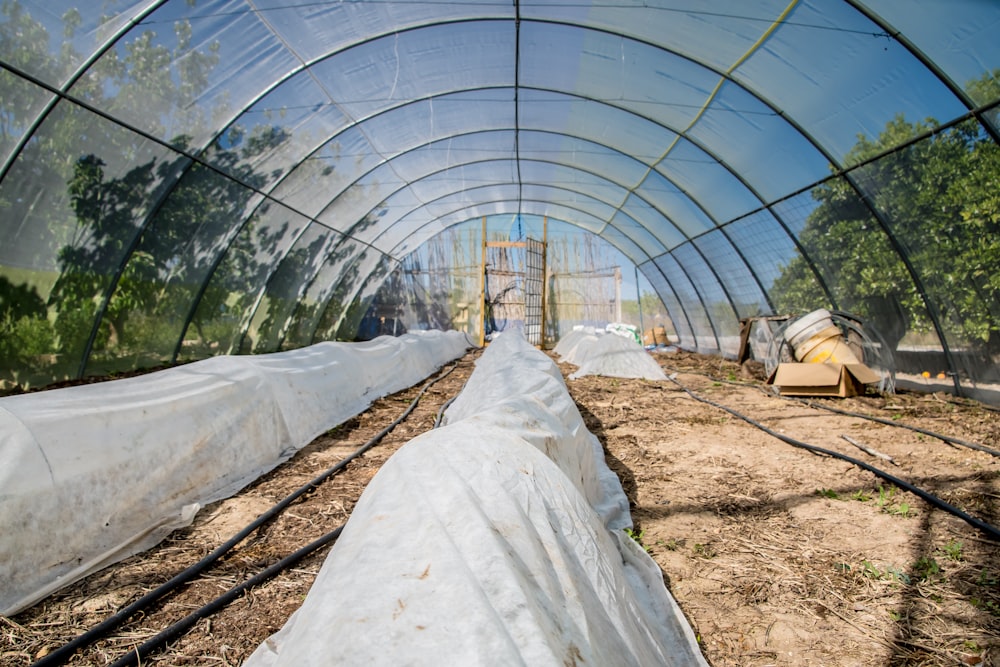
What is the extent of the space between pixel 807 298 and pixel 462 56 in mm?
6791

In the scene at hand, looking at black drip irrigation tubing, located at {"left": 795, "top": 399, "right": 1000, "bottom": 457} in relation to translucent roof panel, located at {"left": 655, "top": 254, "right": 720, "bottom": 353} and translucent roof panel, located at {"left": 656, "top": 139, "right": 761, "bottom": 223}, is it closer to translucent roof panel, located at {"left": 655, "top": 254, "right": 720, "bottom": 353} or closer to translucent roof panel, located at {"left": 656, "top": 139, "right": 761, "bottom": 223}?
translucent roof panel, located at {"left": 656, "top": 139, "right": 761, "bottom": 223}

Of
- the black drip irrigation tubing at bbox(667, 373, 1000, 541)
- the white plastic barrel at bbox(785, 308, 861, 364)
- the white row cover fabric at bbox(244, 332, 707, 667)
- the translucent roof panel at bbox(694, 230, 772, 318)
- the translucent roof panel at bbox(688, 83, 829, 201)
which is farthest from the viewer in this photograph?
the translucent roof panel at bbox(694, 230, 772, 318)

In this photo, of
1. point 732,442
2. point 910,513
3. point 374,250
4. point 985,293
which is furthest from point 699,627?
point 374,250

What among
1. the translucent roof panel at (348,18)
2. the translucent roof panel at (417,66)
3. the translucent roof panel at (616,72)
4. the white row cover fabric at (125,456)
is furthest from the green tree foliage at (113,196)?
the translucent roof panel at (616,72)

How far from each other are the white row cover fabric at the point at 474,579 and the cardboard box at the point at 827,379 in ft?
18.8

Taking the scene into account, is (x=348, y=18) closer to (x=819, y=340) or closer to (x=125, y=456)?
(x=125, y=456)

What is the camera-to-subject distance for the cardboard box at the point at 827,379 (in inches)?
259

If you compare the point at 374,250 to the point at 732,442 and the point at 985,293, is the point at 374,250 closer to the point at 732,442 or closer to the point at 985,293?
the point at 732,442

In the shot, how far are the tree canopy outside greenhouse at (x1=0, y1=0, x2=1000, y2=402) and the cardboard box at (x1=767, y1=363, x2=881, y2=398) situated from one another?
31.1 inches

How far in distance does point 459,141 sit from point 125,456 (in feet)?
27.8

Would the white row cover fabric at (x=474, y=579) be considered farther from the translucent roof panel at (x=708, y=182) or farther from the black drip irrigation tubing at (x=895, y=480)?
the translucent roof panel at (x=708, y=182)

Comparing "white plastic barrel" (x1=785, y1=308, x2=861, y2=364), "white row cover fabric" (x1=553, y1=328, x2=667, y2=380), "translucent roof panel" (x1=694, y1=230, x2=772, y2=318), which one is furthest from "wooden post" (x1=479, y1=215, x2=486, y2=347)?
"white plastic barrel" (x1=785, y1=308, x2=861, y2=364)

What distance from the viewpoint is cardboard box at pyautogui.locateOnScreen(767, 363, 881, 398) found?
6570mm

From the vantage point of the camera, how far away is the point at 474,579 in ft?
3.77
